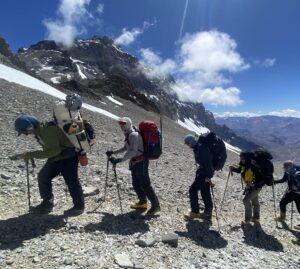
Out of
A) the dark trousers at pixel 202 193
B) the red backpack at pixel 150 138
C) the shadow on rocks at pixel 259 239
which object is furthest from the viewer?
the dark trousers at pixel 202 193

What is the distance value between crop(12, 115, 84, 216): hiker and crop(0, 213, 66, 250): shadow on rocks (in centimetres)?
52

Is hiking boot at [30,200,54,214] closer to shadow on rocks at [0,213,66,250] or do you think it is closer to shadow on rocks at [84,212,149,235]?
shadow on rocks at [0,213,66,250]

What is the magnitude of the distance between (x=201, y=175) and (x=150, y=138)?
2073 millimetres

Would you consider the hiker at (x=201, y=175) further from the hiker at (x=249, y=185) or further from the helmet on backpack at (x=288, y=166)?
the helmet on backpack at (x=288, y=166)

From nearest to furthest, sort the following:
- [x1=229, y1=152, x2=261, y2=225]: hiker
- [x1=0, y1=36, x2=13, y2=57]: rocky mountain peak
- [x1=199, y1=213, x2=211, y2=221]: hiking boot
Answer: [x1=199, y1=213, x2=211, y2=221]: hiking boot → [x1=229, y1=152, x2=261, y2=225]: hiker → [x1=0, y1=36, x2=13, y2=57]: rocky mountain peak

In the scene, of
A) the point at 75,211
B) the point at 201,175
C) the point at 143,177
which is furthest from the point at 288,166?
the point at 75,211

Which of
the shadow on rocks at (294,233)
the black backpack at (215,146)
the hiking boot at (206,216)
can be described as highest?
the black backpack at (215,146)

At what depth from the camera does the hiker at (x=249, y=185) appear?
12.1 meters

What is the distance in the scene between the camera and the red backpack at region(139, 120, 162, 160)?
33.4ft

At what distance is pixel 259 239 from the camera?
1127 cm

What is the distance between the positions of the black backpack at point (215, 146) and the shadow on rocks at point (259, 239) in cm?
Answer: 233

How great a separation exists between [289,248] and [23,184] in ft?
27.8

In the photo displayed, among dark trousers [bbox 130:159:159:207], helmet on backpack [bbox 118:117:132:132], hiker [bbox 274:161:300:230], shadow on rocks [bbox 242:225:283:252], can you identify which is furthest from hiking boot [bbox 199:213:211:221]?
helmet on backpack [bbox 118:117:132:132]

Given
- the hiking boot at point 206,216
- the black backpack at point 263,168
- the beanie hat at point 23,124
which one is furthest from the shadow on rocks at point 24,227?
the black backpack at point 263,168
